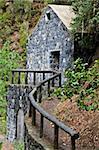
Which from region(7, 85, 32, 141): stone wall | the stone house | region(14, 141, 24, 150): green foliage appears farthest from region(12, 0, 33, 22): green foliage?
region(14, 141, 24, 150): green foliage

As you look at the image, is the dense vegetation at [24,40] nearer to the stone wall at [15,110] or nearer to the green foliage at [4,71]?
the green foliage at [4,71]

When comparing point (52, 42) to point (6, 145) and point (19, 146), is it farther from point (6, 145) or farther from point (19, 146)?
→ point (19, 146)

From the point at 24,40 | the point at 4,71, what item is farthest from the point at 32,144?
the point at 24,40

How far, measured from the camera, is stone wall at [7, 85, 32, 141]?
1690 cm

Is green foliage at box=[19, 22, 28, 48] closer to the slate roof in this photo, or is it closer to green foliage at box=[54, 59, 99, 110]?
the slate roof

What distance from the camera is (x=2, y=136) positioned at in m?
18.7

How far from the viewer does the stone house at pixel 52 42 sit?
59.1 feet

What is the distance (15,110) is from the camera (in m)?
17.5

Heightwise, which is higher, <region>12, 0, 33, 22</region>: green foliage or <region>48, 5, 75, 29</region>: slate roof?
<region>48, 5, 75, 29</region>: slate roof

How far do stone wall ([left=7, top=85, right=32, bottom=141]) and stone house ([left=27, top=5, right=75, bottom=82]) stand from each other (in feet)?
7.14

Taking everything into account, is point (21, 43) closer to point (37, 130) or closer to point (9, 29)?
point (9, 29)

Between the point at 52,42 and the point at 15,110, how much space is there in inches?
140

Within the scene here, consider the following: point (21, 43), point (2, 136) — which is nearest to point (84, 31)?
point (2, 136)

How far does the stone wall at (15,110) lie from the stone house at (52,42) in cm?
218
